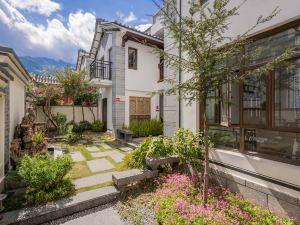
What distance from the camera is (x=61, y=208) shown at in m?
3.49

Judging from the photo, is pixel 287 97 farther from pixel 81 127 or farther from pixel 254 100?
pixel 81 127

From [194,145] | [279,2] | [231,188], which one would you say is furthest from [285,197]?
[279,2]

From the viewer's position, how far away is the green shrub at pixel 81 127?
12234 mm

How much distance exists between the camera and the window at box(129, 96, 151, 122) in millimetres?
11414

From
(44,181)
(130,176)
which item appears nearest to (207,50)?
(130,176)

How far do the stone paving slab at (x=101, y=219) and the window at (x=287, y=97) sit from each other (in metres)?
3.76

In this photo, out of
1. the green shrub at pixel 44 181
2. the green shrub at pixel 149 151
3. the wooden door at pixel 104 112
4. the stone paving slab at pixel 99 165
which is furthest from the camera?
the wooden door at pixel 104 112

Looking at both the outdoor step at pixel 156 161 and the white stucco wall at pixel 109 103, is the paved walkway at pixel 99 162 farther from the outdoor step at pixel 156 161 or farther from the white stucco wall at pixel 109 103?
the white stucco wall at pixel 109 103

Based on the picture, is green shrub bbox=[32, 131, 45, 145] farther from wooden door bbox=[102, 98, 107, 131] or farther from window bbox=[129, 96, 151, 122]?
wooden door bbox=[102, 98, 107, 131]

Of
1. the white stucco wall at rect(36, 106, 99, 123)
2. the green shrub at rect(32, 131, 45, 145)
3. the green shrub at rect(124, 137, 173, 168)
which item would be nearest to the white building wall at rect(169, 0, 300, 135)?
the green shrub at rect(124, 137, 173, 168)

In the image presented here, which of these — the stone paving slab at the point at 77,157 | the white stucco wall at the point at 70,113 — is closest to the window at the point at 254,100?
the stone paving slab at the point at 77,157

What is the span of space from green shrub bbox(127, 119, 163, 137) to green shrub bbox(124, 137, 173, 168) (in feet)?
16.4

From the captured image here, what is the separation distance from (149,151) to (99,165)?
223cm

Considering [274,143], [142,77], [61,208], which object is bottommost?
[61,208]
